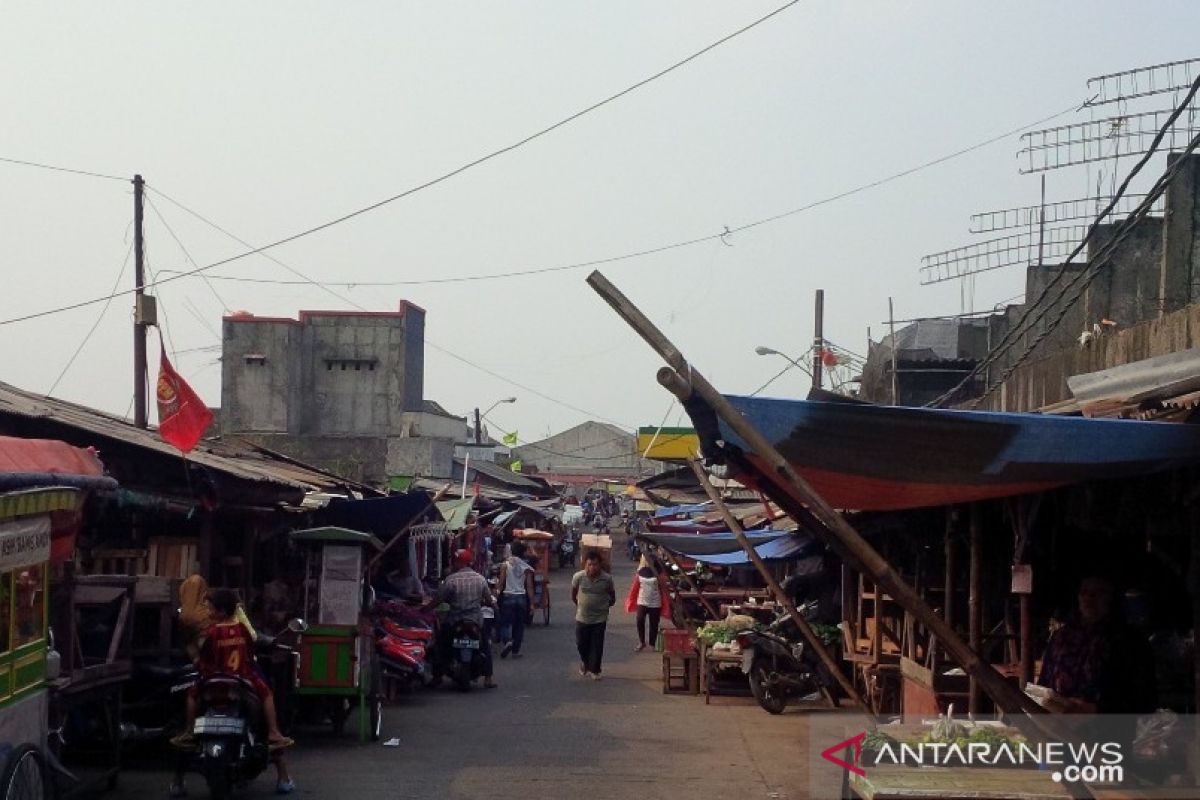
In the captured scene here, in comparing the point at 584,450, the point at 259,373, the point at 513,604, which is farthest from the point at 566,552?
the point at 584,450

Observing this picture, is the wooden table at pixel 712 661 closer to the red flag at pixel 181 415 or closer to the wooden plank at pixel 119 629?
the red flag at pixel 181 415

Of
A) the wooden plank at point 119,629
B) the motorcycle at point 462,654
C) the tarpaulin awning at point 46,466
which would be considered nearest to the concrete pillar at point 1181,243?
the motorcycle at point 462,654

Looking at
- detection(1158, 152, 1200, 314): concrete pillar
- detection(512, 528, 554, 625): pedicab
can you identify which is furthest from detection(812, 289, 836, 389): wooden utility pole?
detection(1158, 152, 1200, 314): concrete pillar

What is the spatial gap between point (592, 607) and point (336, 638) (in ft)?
19.3

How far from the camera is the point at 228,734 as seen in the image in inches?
380

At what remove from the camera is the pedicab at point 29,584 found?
283 inches

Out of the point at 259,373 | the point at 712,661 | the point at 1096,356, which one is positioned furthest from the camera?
the point at 259,373

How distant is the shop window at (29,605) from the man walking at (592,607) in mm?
10790

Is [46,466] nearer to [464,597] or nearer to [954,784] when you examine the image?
[954,784]

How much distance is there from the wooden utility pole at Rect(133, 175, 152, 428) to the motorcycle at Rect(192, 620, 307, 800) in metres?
10.7

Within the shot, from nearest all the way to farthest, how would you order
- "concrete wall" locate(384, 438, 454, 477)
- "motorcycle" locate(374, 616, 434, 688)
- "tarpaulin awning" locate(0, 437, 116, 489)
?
"tarpaulin awning" locate(0, 437, 116, 489) → "motorcycle" locate(374, 616, 434, 688) → "concrete wall" locate(384, 438, 454, 477)

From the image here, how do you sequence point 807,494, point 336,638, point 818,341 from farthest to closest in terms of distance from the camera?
point 818,341, point 336,638, point 807,494

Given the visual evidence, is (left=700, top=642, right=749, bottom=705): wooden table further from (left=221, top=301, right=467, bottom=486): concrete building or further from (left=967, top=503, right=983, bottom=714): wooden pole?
(left=221, top=301, right=467, bottom=486): concrete building

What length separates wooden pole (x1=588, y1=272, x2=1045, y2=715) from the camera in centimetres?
550
